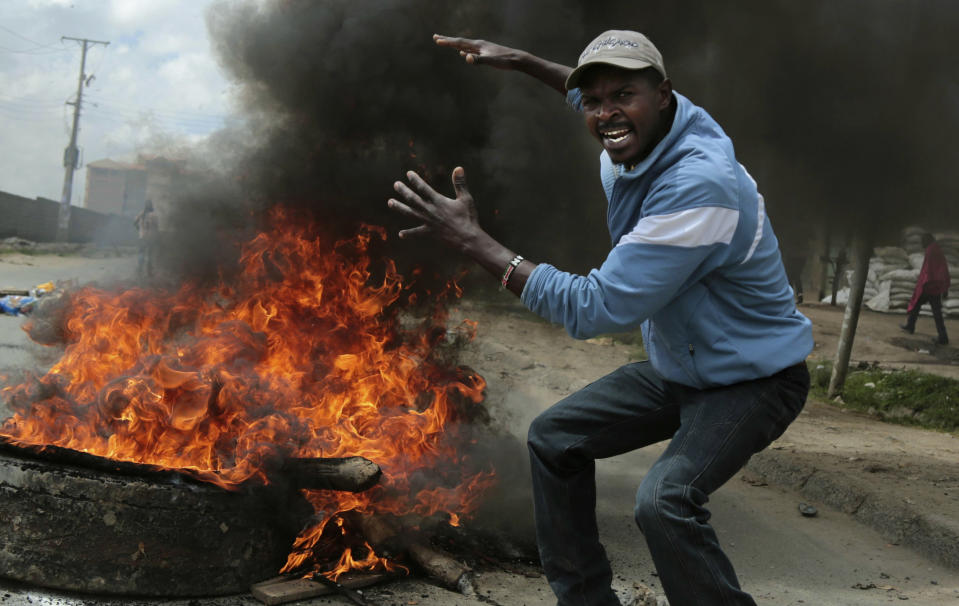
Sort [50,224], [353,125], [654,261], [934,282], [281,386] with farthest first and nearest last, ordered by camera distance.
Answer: [50,224] < [934,282] < [353,125] < [281,386] < [654,261]

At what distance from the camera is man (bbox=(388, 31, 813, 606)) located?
213 cm

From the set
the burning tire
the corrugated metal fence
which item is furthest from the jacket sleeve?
the corrugated metal fence

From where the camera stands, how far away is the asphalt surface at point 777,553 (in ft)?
10.6

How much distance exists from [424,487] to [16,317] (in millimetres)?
8365

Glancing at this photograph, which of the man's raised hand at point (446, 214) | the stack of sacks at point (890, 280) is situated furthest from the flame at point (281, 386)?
the stack of sacks at point (890, 280)

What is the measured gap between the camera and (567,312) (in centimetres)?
219

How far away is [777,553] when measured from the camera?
4262 mm

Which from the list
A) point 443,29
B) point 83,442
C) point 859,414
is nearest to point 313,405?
point 83,442

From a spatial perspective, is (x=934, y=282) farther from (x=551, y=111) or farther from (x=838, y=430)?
(x=551, y=111)

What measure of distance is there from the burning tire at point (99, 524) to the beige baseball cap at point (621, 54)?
213cm

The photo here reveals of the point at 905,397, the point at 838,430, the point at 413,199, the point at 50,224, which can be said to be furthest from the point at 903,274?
the point at 50,224

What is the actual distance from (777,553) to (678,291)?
2725 mm

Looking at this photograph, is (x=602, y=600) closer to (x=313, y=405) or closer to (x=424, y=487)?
(x=424, y=487)

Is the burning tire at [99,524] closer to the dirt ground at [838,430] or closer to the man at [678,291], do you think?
the man at [678,291]
